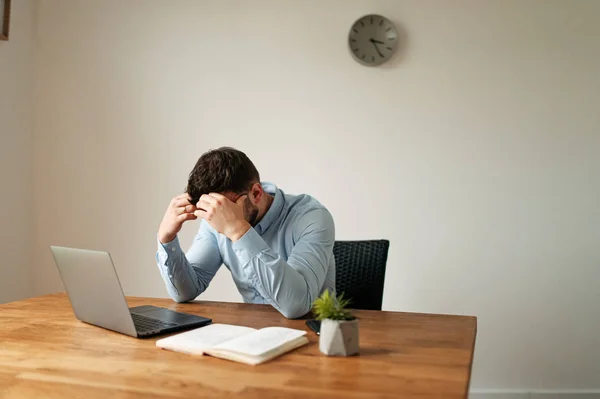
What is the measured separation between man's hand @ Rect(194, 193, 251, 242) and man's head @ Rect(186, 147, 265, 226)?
3.4 inches

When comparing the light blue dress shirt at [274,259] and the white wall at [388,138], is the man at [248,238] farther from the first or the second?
the white wall at [388,138]

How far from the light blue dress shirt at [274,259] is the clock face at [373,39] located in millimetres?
1177

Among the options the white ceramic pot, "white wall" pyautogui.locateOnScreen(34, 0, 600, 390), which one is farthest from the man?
"white wall" pyautogui.locateOnScreen(34, 0, 600, 390)

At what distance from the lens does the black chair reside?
220 centimetres

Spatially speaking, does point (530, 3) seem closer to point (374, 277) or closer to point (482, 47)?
point (482, 47)

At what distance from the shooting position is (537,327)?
3.04 m

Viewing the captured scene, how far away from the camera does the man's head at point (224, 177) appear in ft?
6.06

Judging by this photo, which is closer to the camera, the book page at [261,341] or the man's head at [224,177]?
the book page at [261,341]

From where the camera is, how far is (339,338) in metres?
1.29

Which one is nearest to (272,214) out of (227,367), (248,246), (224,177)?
(224,177)

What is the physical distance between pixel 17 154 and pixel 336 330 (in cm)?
240

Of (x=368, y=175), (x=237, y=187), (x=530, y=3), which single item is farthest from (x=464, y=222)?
(x=237, y=187)

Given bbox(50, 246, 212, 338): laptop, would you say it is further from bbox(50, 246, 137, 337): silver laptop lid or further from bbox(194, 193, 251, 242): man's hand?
bbox(194, 193, 251, 242): man's hand

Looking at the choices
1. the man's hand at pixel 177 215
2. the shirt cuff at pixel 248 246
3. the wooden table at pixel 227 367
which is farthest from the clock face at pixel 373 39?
the wooden table at pixel 227 367
